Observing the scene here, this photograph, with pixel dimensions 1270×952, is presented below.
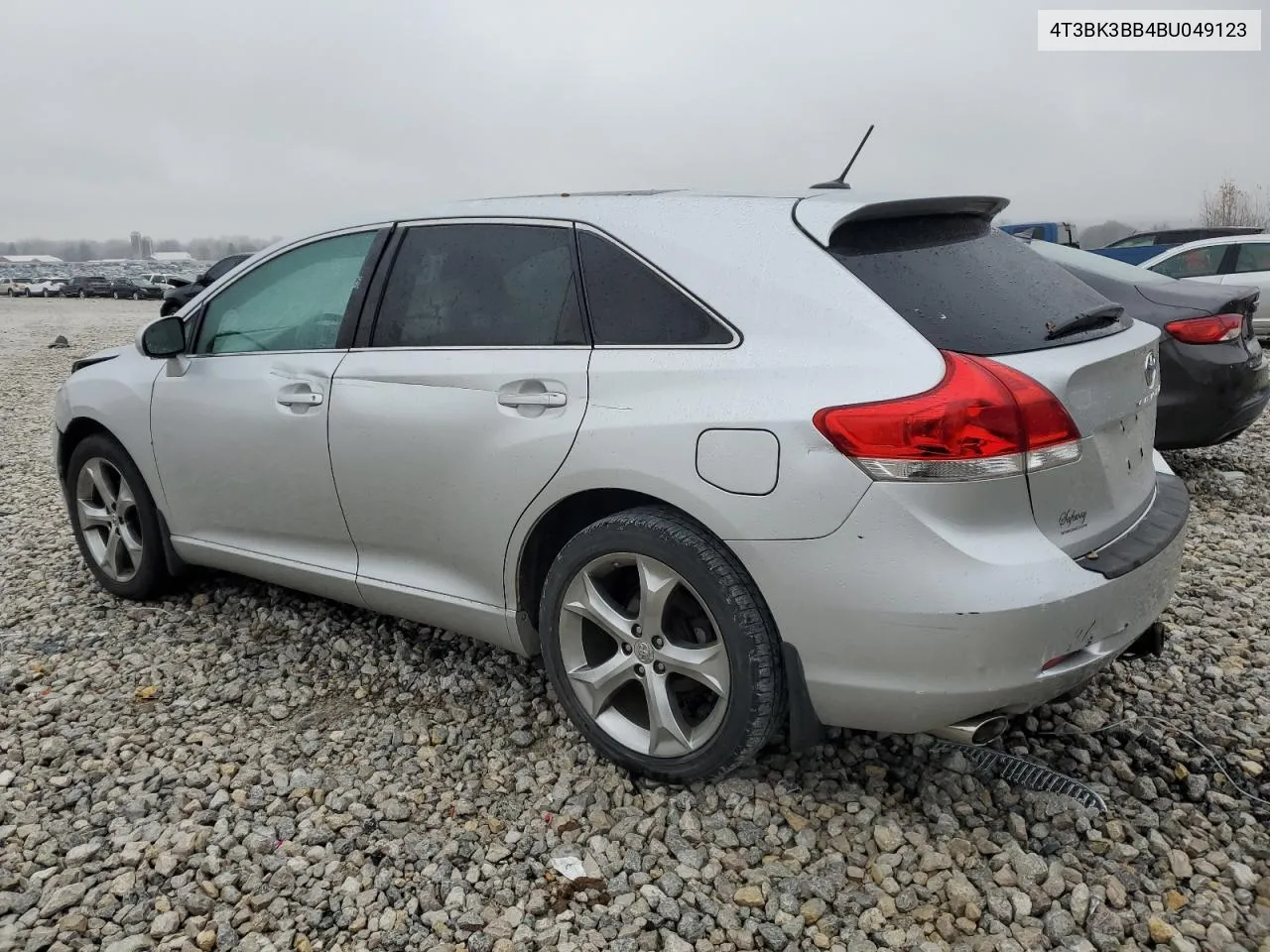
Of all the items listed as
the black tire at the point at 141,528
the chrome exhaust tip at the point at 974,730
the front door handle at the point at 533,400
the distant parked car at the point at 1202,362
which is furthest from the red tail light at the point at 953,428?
the distant parked car at the point at 1202,362

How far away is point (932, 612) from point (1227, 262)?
1265 cm

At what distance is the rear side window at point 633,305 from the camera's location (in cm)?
261

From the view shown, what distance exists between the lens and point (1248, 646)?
11.8ft

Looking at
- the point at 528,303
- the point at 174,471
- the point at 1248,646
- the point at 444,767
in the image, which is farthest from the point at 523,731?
the point at 1248,646

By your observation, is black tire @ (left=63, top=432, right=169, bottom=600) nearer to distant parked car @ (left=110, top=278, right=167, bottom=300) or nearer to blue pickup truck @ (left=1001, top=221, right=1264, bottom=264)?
blue pickup truck @ (left=1001, top=221, right=1264, bottom=264)

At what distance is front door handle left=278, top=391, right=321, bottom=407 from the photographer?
131 inches

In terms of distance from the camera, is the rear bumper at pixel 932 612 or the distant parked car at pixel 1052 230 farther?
the distant parked car at pixel 1052 230

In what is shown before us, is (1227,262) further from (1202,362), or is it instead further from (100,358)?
(100,358)

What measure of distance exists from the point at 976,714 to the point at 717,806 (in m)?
0.77

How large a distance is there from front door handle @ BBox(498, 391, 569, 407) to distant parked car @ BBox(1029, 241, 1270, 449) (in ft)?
11.8

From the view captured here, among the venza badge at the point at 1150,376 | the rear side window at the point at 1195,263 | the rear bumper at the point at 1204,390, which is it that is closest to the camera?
the venza badge at the point at 1150,376

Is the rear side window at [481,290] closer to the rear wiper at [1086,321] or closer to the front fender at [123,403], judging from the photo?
the rear wiper at [1086,321]

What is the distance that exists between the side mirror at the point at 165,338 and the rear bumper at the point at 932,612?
2514 millimetres

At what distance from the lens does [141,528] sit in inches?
165
